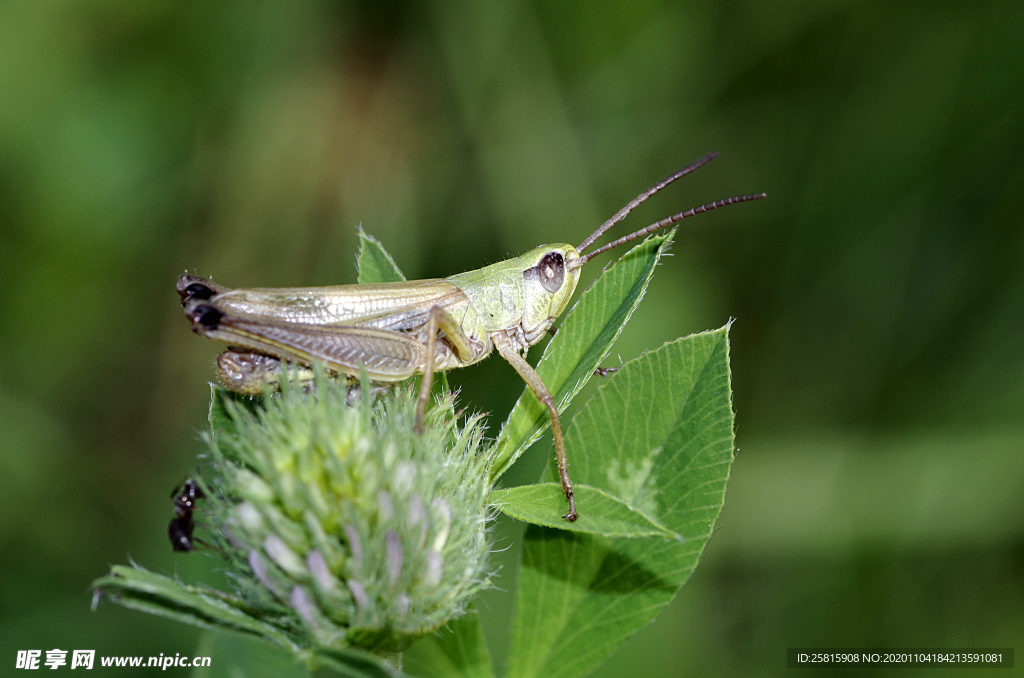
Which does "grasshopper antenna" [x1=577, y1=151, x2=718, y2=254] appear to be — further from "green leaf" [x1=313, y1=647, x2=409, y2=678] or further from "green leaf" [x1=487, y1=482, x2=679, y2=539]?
"green leaf" [x1=313, y1=647, x2=409, y2=678]

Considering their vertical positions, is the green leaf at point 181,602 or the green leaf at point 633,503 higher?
the green leaf at point 633,503

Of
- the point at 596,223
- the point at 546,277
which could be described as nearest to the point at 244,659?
the point at 546,277

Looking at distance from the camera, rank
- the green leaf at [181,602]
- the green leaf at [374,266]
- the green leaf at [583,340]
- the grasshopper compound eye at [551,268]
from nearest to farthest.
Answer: the green leaf at [181,602]
the green leaf at [583,340]
the green leaf at [374,266]
the grasshopper compound eye at [551,268]

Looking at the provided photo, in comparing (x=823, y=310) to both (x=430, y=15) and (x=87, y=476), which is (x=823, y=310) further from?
(x=87, y=476)

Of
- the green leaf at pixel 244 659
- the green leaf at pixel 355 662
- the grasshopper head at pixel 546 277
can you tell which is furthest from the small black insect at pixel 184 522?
the grasshopper head at pixel 546 277

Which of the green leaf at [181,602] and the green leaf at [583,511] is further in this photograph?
the green leaf at [583,511]

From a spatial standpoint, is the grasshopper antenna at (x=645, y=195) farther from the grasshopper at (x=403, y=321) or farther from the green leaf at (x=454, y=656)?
the green leaf at (x=454, y=656)

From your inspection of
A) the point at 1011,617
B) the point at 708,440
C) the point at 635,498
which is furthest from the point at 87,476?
the point at 1011,617
